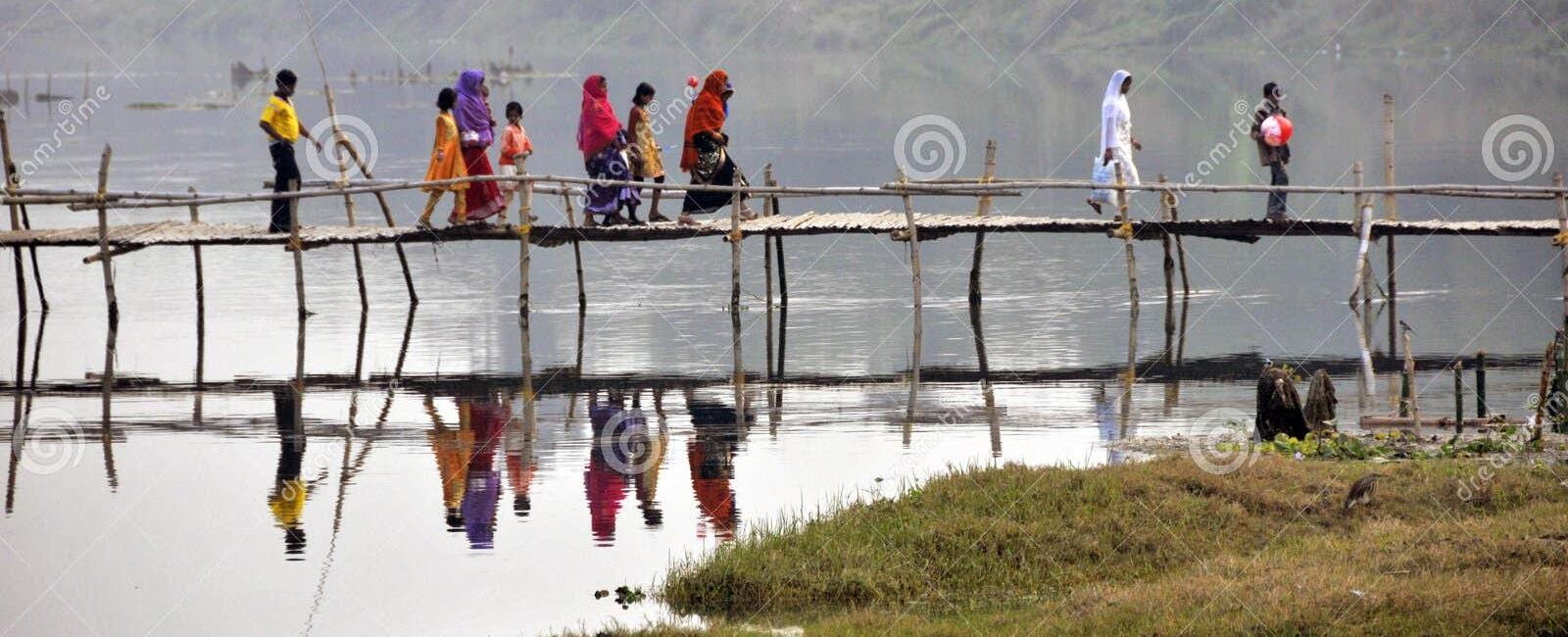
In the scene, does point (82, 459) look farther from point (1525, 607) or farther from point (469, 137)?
point (1525, 607)

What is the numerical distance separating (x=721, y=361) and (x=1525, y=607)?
421 inches

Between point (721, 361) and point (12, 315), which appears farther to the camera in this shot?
point (12, 315)

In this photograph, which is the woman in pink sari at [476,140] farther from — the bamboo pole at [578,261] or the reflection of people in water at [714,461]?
the reflection of people in water at [714,461]

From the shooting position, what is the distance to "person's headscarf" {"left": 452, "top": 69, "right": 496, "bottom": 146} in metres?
19.3

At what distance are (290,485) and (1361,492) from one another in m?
6.90

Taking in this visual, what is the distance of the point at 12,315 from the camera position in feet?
76.6

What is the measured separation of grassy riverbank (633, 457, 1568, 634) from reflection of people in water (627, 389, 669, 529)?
4.37 ft

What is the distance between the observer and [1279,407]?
484 inches

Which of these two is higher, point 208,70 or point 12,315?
point 208,70

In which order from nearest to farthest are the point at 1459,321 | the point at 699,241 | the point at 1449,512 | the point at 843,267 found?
the point at 1449,512 < the point at 1459,321 < the point at 843,267 < the point at 699,241

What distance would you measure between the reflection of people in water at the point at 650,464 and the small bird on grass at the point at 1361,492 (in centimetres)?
392

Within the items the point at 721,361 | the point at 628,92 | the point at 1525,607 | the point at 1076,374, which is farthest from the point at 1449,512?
the point at 628,92

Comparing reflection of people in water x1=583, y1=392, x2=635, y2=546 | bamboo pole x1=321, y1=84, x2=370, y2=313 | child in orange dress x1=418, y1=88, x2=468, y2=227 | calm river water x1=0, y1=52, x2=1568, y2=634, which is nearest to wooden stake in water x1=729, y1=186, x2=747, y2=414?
calm river water x1=0, y1=52, x2=1568, y2=634

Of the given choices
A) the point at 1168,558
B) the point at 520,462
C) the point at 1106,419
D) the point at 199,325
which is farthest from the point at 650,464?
the point at 199,325
